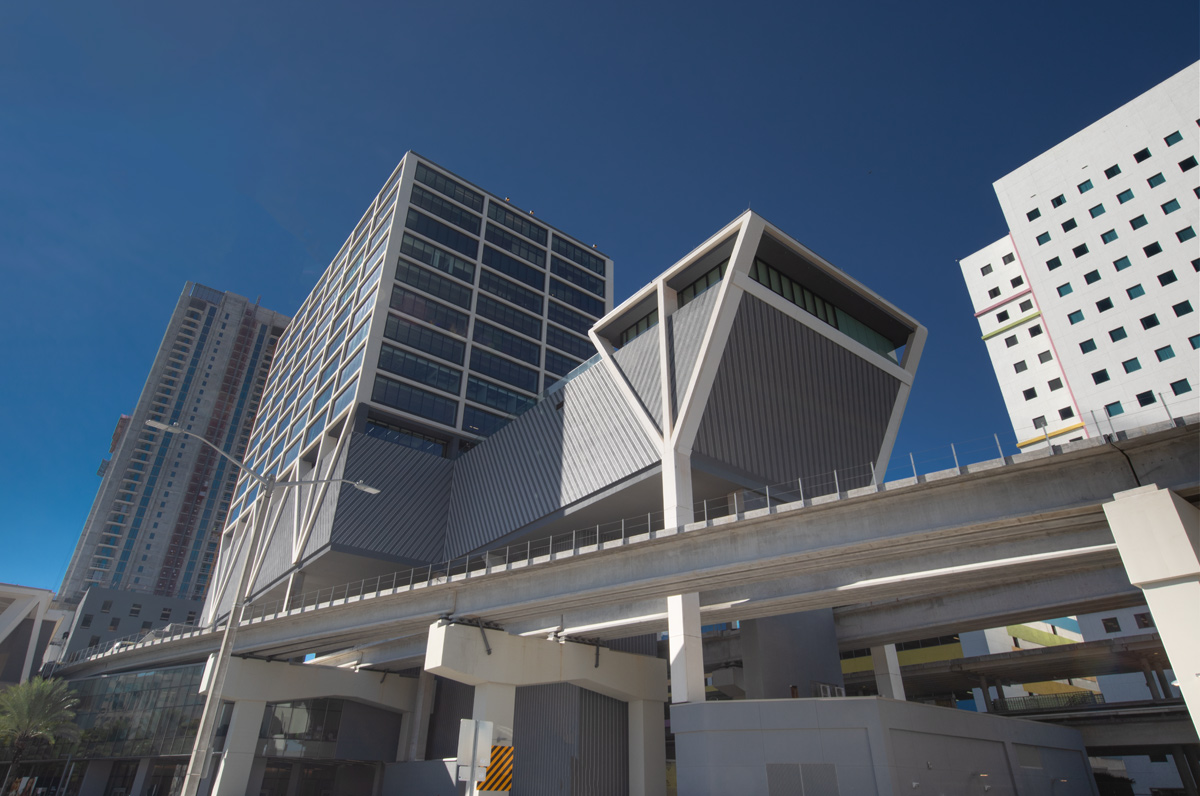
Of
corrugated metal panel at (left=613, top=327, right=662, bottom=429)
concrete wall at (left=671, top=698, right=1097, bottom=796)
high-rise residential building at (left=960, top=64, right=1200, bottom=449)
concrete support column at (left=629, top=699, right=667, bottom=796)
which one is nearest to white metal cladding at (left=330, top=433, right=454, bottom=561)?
corrugated metal panel at (left=613, top=327, right=662, bottom=429)

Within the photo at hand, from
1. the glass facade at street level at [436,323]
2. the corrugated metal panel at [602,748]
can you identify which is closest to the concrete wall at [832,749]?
the corrugated metal panel at [602,748]

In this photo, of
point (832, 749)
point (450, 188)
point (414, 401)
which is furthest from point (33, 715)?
point (832, 749)

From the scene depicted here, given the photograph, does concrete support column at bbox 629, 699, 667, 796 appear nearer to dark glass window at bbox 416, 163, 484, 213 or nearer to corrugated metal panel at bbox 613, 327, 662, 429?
corrugated metal panel at bbox 613, 327, 662, 429

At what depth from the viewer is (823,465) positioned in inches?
1479

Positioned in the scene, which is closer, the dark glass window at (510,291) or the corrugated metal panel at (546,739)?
the corrugated metal panel at (546,739)

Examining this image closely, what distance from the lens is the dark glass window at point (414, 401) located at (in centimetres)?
5356

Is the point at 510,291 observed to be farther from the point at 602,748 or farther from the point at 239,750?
the point at 602,748

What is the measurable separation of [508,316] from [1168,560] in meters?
53.2

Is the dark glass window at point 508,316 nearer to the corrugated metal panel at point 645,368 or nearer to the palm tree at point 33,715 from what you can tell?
the corrugated metal panel at point 645,368

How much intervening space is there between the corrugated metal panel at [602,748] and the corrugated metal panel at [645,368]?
1372 centimetres

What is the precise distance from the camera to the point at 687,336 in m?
35.3

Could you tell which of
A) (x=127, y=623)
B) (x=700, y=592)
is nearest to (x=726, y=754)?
(x=700, y=592)

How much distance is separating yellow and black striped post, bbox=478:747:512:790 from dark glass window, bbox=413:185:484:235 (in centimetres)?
5644

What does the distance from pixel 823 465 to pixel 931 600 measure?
26.5 feet
